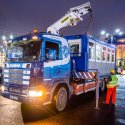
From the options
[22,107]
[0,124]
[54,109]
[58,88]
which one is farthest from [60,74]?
[0,124]

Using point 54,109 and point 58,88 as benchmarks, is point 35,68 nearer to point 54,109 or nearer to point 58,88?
point 58,88

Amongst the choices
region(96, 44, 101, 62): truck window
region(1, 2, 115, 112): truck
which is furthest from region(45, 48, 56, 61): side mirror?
region(96, 44, 101, 62): truck window

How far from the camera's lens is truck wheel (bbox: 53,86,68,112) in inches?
305

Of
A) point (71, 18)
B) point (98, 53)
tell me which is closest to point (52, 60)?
point (71, 18)

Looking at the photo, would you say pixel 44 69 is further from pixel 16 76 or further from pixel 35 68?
pixel 16 76

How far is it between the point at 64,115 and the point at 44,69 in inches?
73.2

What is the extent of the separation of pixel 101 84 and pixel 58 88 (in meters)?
5.84

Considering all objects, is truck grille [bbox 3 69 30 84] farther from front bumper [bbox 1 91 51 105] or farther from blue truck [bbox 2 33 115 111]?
front bumper [bbox 1 91 51 105]

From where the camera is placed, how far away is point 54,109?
791cm

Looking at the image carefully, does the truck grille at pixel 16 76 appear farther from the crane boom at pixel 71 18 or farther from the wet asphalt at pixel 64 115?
the crane boom at pixel 71 18

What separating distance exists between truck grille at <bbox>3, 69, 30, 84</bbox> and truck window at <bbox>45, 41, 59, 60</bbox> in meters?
0.90

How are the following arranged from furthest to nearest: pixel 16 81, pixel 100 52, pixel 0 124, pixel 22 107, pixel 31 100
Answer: pixel 100 52
pixel 22 107
pixel 16 81
pixel 31 100
pixel 0 124

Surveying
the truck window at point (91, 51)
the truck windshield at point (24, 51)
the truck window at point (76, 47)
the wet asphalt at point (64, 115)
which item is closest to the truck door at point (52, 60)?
the truck windshield at point (24, 51)

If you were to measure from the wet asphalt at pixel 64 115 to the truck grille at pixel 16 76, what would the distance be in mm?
1188
